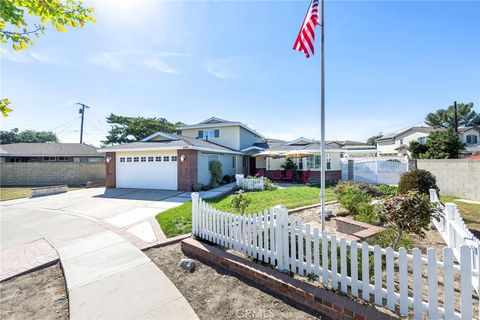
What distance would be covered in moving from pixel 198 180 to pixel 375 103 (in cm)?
1612

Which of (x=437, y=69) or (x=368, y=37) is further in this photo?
(x=437, y=69)

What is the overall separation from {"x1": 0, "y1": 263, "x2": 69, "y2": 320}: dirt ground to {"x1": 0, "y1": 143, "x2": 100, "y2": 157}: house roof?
80.4 feet

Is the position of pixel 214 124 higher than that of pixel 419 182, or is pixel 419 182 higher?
pixel 214 124

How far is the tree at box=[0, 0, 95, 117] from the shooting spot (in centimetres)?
264

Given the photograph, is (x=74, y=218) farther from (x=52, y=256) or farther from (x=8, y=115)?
(x=8, y=115)

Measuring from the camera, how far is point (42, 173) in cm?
2227

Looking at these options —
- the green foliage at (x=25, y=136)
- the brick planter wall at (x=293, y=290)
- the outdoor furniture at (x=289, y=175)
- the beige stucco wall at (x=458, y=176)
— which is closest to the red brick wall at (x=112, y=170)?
the outdoor furniture at (x=289, y=175)

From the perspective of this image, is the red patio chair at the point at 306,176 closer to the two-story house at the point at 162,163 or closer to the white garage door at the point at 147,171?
the two-story house at the point at 162,163

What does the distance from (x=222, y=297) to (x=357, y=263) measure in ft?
6.70

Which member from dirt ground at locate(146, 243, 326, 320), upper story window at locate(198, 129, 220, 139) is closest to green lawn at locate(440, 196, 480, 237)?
dirt ground at locate(146, 243, 326, 320)

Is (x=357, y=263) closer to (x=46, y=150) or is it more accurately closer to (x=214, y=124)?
(x=214, y=124)

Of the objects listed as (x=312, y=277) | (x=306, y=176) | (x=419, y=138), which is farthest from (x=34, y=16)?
(x=419, y=138)

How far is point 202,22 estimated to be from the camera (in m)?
8.75

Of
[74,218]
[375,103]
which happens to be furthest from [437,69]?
[74,218]
